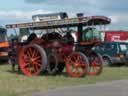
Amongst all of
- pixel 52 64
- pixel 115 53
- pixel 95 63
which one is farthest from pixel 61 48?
pixel 115 53

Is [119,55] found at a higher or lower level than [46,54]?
lower

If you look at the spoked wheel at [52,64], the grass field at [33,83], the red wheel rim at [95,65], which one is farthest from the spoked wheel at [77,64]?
the red wheel rim at [95,65]

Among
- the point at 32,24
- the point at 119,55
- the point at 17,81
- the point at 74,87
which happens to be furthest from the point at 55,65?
the point at 119,55

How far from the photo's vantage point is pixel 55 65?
22.2m

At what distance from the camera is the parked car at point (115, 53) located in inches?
1225

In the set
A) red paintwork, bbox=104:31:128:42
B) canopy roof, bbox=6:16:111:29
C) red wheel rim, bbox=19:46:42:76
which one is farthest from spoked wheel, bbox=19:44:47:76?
red paintwork, bbox=104:31:128:42

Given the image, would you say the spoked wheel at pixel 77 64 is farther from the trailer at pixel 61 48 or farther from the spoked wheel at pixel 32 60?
the spoked wheel at pixel 32 60

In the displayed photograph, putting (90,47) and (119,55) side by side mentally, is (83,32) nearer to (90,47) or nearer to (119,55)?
(90,47)

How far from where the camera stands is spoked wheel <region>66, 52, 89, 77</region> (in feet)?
68.4

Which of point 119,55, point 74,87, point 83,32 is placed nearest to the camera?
point 74,87

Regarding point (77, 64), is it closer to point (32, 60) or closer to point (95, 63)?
point (95, 63)

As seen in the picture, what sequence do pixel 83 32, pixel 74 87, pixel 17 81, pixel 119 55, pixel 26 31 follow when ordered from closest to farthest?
pixel 74 87, pixel 17 81, pixel 83 32, pixel 26 31, pixel 119 55

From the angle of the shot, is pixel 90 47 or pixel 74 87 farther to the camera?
pixel 90 47

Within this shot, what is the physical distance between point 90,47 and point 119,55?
970 centimetres
